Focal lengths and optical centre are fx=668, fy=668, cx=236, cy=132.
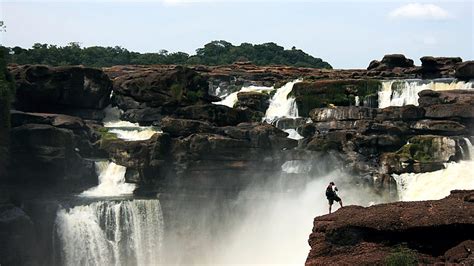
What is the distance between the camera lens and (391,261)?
65.4 ft

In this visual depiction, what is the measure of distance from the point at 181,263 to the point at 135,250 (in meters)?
3.08

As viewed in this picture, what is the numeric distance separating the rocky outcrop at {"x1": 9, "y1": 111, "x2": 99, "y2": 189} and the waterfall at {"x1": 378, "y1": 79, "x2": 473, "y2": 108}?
69.6 ft

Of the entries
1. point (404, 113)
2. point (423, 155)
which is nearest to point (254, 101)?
point (404, 113)

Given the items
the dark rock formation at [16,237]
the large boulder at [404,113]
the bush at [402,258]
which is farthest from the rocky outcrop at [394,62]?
the bush at [402,258]

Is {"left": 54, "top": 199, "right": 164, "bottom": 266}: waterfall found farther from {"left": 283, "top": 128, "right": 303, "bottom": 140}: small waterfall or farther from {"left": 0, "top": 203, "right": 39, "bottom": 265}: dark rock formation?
{"left": 283, "top": 128, "right": 303, "bottom": 140}: small waterfall

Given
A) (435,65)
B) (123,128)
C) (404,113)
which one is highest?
(435,65)

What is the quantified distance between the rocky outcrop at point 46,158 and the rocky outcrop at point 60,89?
733 centimetres

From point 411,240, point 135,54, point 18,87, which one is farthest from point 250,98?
point 135,54

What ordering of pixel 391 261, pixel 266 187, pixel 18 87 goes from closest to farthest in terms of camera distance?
pixel 391 261 < pixel 266 187 < pixel 18 87

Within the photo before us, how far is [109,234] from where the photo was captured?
35.6 m

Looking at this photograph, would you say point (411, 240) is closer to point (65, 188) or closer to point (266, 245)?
point (266, 245)

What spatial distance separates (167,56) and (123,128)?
83140mm

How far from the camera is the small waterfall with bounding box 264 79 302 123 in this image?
5022 centimetres

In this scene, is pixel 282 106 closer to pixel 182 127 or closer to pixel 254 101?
pixel 254 101
